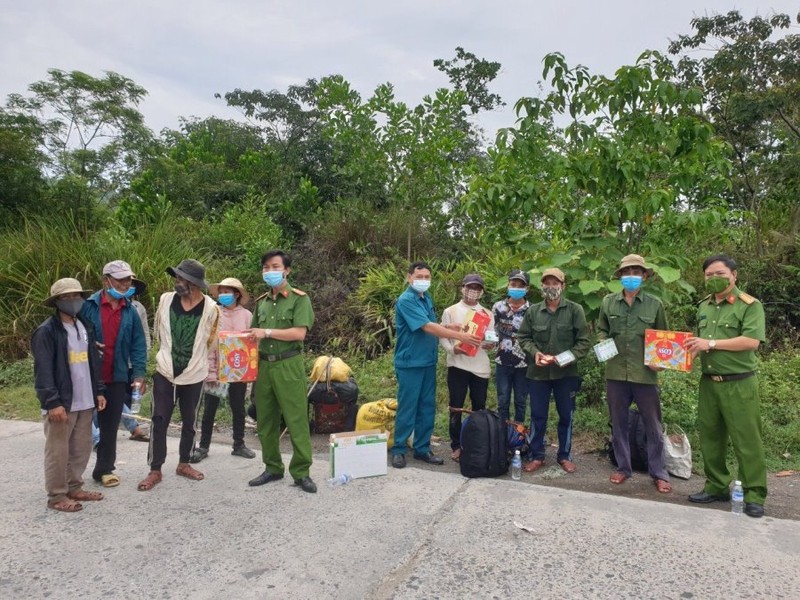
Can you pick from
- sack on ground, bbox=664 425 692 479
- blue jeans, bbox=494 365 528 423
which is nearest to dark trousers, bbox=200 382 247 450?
blue jeans, bbox=494 365 528 423

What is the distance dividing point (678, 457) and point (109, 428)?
4776mm

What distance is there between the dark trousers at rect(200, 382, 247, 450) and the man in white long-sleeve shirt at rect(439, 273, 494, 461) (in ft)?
6.81

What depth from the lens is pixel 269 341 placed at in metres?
4.73

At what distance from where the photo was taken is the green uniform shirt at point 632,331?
4.70 metres

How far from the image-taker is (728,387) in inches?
168

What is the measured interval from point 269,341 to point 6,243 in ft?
27.6

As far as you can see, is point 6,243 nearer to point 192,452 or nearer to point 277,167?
point 277,167

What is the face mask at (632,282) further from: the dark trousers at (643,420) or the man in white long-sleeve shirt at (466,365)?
the man in white long-sleeve shirt at (466,365)

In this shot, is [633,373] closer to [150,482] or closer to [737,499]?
[737,499]

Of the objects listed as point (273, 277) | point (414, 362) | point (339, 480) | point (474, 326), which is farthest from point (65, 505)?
point (474, 326)

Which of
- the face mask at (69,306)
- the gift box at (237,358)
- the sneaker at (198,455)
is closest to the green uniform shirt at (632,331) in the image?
the gift box at (237,358)

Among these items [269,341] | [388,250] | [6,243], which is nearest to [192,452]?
[269,341]

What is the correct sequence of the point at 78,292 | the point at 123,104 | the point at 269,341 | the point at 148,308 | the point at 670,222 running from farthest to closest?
the point at 123,104 < the point at 148,308 < the point at 670,222 < the point at 269,341 < the point at 78,292

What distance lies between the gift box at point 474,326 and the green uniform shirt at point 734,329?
1.73 m
